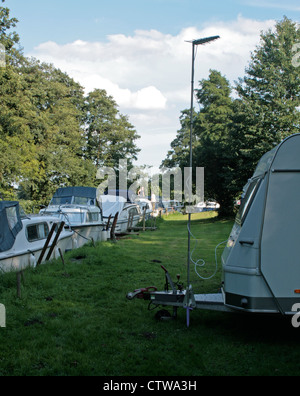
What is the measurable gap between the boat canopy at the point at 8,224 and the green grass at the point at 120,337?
5.53ft

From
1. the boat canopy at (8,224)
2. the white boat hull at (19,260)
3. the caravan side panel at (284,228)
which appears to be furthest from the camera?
the boat canopy at (8,224)

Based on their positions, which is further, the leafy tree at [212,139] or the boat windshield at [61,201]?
the leafy tree at [212,139]

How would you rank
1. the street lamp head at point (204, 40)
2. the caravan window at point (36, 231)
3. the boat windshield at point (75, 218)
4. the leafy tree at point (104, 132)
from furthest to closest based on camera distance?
the leafy tree at point (104, 132) → the boat windshield at point (75, 218) → the caravan window at point (36, 231) → the street lamp head at point (204, 40)

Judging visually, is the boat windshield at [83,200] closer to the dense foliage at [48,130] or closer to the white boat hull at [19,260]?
the dense foliage at [48,130]

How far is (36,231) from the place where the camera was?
39.2 ft

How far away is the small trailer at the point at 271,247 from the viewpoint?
473 centimetres

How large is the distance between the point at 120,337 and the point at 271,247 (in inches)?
97.6

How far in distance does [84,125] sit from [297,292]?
42.0 m

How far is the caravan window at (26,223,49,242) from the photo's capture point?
37.6 feet

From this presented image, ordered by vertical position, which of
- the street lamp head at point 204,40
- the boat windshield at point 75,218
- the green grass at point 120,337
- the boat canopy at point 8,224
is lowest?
the green grass at point 120,337

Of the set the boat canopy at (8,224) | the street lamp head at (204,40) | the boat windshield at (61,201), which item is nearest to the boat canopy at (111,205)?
the boat windshield at (61,201)

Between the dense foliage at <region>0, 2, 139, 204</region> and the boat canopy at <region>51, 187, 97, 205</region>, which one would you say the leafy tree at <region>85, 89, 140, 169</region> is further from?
the boat canopy at <region>51, 187, 97, 205</region>

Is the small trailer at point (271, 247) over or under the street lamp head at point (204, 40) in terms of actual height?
under

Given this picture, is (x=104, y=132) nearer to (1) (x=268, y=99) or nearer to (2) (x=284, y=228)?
(1) (x=268, y=99)
